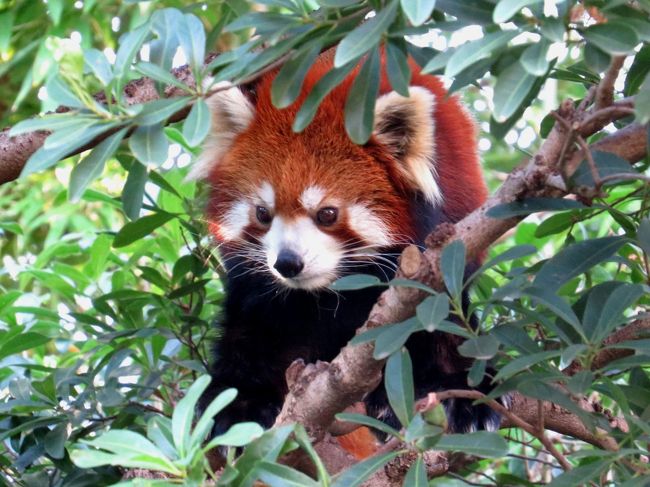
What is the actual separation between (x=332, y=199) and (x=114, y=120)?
1283mm

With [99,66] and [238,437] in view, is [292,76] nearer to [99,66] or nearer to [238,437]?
[99,66]

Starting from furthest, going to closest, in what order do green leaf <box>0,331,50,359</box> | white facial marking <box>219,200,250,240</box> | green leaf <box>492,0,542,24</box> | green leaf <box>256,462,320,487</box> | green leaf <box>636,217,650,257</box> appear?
white facial marking <box>219,200,250,240</box> < green leaf <box>0,331,50,359</box> < green leaf <box>636,217,650,257</box> < green leaf <box>256,462,320,487</box> < green leaf <box>492,0,542,24</box>

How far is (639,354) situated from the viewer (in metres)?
1.87

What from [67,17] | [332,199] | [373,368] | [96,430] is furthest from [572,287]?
[67,17]

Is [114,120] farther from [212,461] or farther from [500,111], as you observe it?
[212,461]

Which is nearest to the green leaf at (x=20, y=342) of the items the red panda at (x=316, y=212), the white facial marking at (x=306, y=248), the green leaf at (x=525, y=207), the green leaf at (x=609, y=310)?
the red panda at (x=316, y=212)

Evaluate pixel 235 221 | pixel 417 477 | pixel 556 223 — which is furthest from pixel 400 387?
pixel 235 221

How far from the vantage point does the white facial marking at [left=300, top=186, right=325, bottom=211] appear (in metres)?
2.85

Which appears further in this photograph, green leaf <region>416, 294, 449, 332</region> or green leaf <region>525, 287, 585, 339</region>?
green leaf <region>525, 287, 585, 339</region>

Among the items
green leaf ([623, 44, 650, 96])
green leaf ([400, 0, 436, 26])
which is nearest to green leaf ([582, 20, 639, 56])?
green leaf ([400, 0, 436, 26])

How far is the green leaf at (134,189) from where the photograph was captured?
6.39 feet

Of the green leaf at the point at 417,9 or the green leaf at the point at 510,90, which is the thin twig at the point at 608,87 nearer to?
the green leaf at the point at 510,90

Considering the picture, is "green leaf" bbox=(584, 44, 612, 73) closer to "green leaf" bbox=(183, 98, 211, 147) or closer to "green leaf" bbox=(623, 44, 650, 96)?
"green leaf" bbox=(623, 44, 650, 96)

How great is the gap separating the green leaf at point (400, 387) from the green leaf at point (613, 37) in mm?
673
